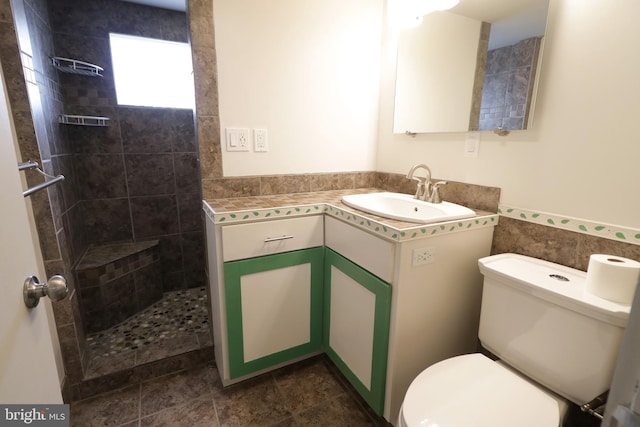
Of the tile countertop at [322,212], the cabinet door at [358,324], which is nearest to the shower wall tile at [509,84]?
the tile countertop at [322,212]

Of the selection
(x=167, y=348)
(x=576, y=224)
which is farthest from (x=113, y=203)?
(x=576, y=224)

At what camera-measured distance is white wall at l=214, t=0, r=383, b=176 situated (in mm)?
1535

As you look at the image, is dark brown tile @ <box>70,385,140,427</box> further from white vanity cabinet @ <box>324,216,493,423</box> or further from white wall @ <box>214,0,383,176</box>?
white wall @ <box>214,0,383,176</box>

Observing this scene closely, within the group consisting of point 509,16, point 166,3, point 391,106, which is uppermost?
point 166,3

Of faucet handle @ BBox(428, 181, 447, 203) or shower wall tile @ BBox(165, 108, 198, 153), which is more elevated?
shower wall tile @ BBox(165, 108, 198, 153)

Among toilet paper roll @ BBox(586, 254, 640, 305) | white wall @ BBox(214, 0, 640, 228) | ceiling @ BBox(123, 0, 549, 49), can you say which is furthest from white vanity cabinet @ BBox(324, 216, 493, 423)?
ceiling @ BBox(123, 0, 549, 49)

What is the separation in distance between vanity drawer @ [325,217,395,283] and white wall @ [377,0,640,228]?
61 centimetres

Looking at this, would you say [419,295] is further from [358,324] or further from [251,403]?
[251,403]

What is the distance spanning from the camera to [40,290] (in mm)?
614

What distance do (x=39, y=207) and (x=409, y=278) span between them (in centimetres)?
155

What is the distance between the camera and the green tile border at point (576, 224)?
983 mm

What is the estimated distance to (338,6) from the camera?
1729 millimetres

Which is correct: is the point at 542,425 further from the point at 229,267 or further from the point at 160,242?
the point at 160,242

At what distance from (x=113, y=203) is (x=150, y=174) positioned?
1.09 ft
